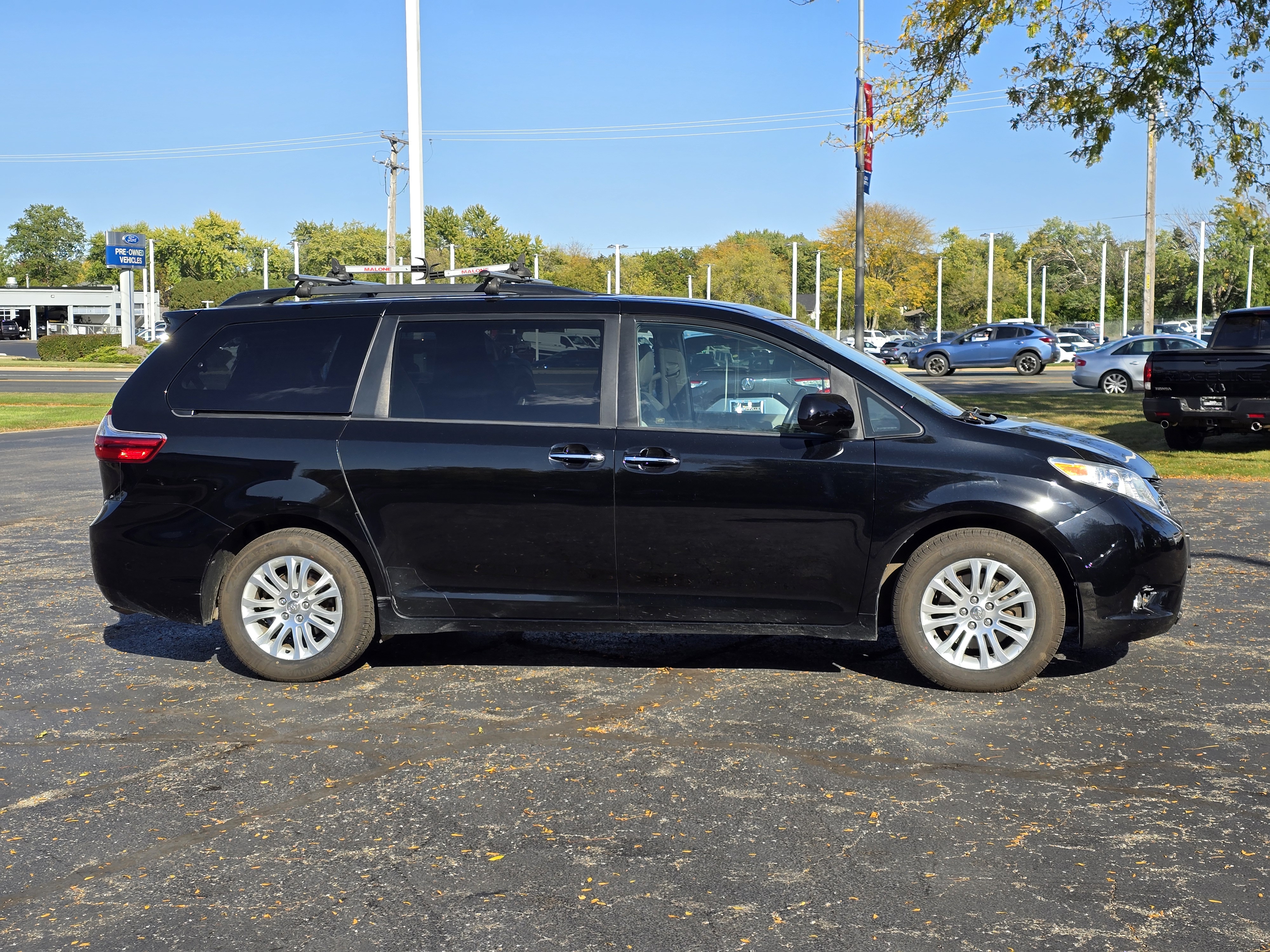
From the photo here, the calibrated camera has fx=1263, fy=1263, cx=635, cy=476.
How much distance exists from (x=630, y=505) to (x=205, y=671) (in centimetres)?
240

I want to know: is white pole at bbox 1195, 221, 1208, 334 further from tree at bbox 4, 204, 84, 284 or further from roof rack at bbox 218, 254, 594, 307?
tree at bbox 4, 204, 84, 284

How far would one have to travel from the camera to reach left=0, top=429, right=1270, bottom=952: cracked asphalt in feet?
11.6

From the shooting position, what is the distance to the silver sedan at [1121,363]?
3191cm

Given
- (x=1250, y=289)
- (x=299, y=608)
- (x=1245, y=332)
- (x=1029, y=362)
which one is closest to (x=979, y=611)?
(x=299, y=608)

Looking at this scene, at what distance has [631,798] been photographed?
4477mm

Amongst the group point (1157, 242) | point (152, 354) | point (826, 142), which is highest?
point (1157, 242)

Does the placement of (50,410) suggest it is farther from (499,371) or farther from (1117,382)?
(1117,382)

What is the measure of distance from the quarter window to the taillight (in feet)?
3.97

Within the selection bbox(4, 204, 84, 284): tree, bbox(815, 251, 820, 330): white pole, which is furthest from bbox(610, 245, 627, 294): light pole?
bbox(4, 204, 84, 284): tree

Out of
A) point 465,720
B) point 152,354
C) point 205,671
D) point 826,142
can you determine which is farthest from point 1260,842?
point 826,142

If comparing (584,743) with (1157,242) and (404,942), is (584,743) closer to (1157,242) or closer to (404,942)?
(404,942)

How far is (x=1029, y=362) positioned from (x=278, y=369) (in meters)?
40.9

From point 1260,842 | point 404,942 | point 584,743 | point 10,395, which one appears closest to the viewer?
point 404,942

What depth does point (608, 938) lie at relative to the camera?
11.2 ft
